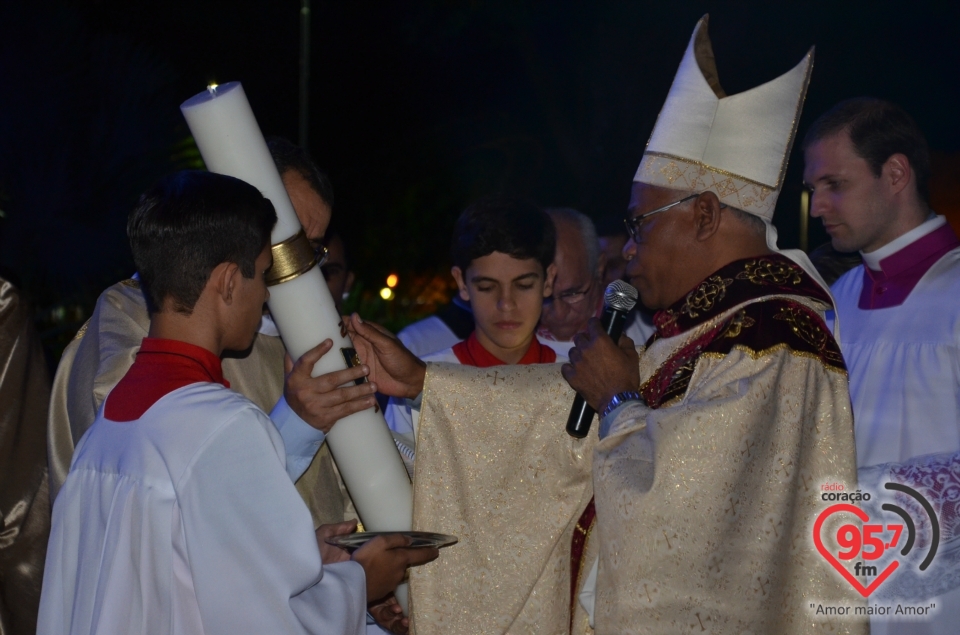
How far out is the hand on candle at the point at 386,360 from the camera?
114 inches

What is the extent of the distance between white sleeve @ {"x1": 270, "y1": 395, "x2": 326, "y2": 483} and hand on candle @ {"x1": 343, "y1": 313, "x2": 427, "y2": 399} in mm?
322

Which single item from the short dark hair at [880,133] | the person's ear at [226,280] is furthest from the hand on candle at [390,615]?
the short dark hair at [880,133]

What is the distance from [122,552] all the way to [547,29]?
36.6ft

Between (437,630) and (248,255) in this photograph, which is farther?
(437,630)

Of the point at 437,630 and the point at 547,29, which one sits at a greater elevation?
the point at 547,29

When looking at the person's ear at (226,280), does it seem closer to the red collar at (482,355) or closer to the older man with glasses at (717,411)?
the older man with glasses at (717,411)

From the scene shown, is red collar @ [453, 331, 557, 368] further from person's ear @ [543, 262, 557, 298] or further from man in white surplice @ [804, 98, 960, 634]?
man in white surplice @ [804, 98, 960, 634]

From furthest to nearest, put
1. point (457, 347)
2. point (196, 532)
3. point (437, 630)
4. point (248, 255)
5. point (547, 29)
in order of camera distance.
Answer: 1. point (547, 29)
2. point (457, 347)
3. point (437, 630)
4. point (248, 255)
5. point (196, 532)

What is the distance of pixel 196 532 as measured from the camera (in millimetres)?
1983

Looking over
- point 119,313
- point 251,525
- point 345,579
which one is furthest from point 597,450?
point 119,313

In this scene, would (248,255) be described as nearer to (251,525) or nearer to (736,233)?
(251,525)

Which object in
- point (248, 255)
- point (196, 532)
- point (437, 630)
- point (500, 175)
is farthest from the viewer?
point (500, 175)

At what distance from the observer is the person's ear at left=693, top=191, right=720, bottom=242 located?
2.86 meters

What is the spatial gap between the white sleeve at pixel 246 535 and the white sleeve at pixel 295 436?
0.51 m
